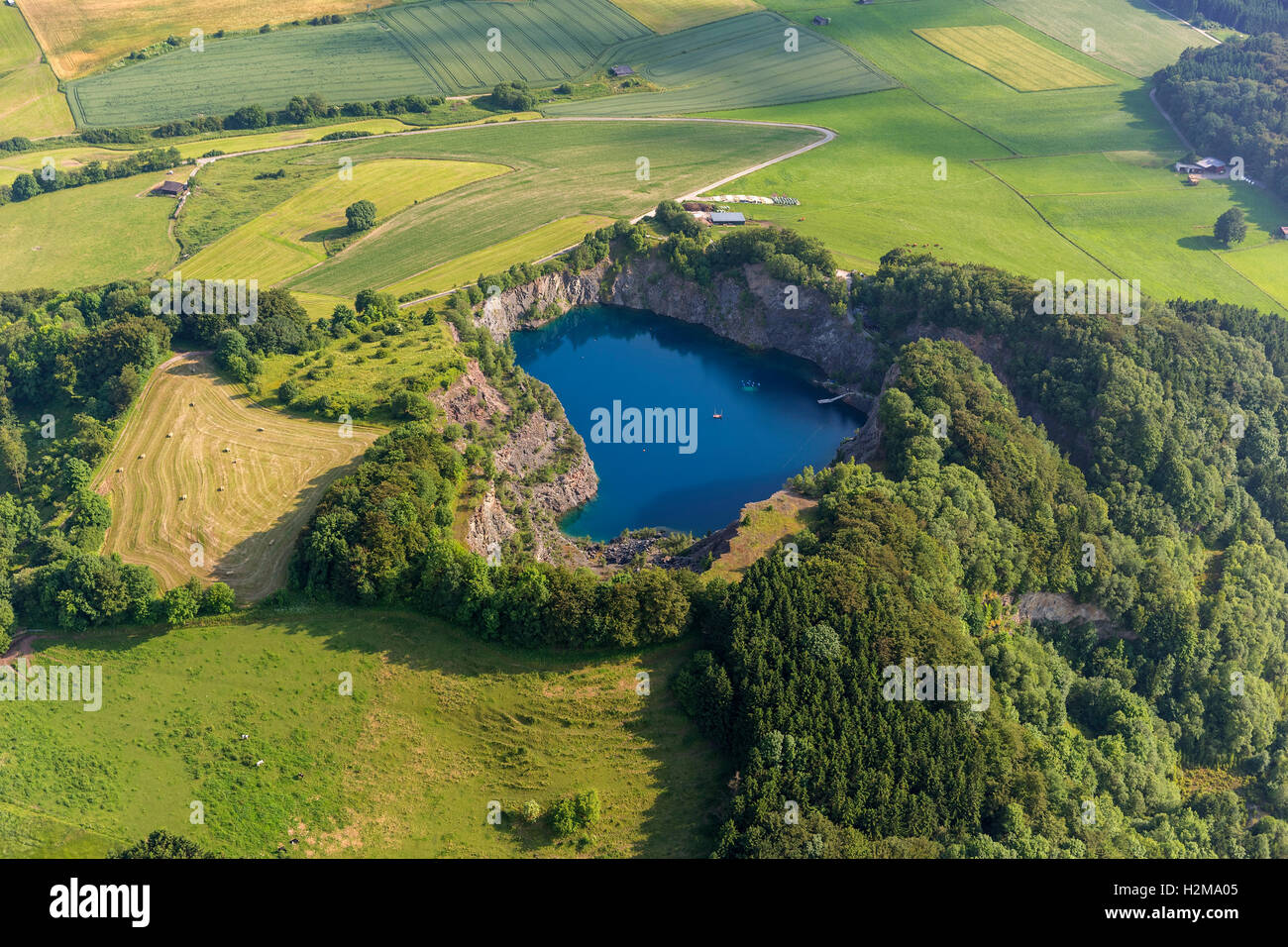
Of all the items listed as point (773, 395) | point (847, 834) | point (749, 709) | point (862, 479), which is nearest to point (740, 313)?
point (773, 395)

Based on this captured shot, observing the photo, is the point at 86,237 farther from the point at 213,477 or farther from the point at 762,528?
the point at 762,528

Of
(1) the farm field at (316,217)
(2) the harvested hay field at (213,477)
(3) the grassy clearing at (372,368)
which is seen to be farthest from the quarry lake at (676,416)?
(1) the farm field at (316,217)

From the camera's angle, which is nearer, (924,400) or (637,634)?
(637,634)

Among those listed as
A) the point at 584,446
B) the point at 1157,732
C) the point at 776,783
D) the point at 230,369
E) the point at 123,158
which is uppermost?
the point at 123,158

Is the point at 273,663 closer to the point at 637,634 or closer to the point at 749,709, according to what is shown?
the point at 637,634

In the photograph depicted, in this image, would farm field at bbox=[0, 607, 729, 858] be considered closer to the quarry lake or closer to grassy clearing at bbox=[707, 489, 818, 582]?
grassy clearing at bbox=[707, 489, 818, 582]
